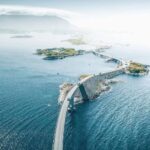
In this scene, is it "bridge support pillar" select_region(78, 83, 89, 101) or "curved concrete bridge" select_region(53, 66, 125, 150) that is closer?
"curved concrete bridge" select_region(53, 66, 125, 150)

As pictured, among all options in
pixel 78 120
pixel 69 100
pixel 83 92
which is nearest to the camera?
pixel 78 120

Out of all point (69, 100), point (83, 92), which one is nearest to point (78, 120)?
point (69, 100)

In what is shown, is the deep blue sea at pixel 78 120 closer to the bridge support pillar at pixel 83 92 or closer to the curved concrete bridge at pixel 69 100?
the curved concrete bridge at pixel 69 100

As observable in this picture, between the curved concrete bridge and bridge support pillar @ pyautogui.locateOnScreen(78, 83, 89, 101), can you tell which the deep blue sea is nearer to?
the curved concrete bridge

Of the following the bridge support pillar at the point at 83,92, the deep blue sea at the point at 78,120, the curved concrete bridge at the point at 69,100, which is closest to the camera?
the curved concrete bridge at the point at 69,100

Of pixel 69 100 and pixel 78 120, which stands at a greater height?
pixel 69 100

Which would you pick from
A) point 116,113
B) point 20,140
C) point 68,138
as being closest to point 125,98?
point 116,113

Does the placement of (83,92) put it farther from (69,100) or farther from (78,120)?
(78,120)

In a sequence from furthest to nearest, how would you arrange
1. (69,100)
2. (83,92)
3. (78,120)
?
(83,92) → (69,100) → (78,120)

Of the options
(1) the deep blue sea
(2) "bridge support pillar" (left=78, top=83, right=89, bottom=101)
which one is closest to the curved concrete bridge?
(2) "bridge support pillar" (left=78, top=83, right=89, bottom=101)

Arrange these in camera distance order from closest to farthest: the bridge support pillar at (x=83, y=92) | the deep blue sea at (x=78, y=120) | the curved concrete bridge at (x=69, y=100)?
the curved concrete bridge at (x=69, y=100) < the deep blue sea at (x=78, y=120) < the bridge support pillar at (x=83, y=92)

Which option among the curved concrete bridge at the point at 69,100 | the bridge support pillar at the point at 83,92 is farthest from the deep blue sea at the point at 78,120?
the bridge support pillar at the point at 83,92

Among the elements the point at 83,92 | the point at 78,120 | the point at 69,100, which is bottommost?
the point at 78,120
